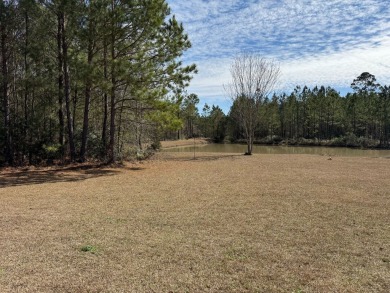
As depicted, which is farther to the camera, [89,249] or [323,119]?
[323,119]

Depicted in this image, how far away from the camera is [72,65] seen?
40.3 ft

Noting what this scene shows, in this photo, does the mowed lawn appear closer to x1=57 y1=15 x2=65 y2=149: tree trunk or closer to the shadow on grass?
the shadow on grass

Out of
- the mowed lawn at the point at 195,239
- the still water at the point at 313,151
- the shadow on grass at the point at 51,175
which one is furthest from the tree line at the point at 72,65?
the still water at the point at 313,151

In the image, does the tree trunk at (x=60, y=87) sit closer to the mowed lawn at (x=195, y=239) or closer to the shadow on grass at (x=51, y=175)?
the shadow on grass at (x=51, y=175)

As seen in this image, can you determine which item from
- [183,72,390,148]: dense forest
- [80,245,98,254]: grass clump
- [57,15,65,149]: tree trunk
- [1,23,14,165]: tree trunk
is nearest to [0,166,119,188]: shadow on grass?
[1,23,14,165]: tree trunk

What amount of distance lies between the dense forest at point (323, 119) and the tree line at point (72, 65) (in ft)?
95.1

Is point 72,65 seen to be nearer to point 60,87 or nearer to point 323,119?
point 60,87

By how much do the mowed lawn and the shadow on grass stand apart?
3.73ft

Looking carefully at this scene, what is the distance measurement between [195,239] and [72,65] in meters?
9.85

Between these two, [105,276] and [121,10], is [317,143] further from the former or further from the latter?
[105,276]

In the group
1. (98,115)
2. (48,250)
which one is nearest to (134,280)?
(48,250)

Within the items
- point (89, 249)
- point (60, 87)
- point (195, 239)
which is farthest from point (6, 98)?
point (195, 239)

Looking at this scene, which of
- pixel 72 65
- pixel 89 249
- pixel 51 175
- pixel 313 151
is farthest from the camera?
pixel 313 151

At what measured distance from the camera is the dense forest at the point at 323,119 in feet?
154
